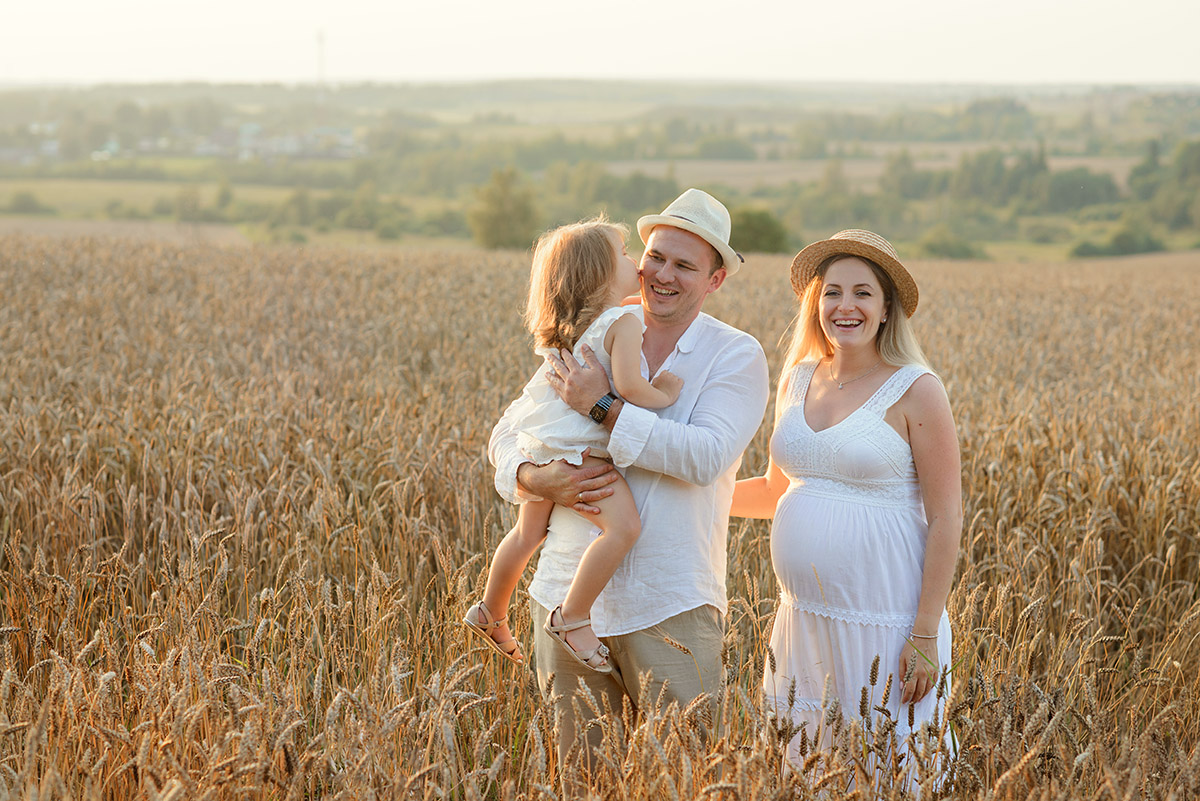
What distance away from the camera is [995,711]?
2115mm

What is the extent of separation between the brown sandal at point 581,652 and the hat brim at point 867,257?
1.31 m

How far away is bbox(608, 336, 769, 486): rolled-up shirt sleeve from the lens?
247cm

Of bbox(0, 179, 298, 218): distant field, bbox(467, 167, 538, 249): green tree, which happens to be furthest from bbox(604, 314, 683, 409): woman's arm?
bbox(0, 179, 298, 218): distant field

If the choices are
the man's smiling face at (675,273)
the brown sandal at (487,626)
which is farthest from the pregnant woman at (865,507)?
the brown sandal at (487,626)

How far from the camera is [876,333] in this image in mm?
3000

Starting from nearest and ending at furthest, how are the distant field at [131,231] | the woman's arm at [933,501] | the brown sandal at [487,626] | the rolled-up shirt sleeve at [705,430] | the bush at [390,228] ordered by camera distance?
the rolled-up shirt sleeve at [705,430] < the woman's arm at [933,501] < the brown sandal at [487,626] < the distant field at [131,231] < the bush at [390,228]

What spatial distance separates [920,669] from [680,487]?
86 cm

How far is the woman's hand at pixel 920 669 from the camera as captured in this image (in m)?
2.64

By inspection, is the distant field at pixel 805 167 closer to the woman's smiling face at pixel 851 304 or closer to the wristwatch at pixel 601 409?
the woman's smiling face at pixel 851 304

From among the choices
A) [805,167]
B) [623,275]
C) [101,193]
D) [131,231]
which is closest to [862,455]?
[623,275]

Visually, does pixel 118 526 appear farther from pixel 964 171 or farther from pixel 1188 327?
pixel 964 171

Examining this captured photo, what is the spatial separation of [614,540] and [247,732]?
105 cm

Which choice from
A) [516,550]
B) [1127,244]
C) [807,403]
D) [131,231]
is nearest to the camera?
[516,550]

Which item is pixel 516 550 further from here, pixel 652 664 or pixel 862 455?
pixel 862 455
